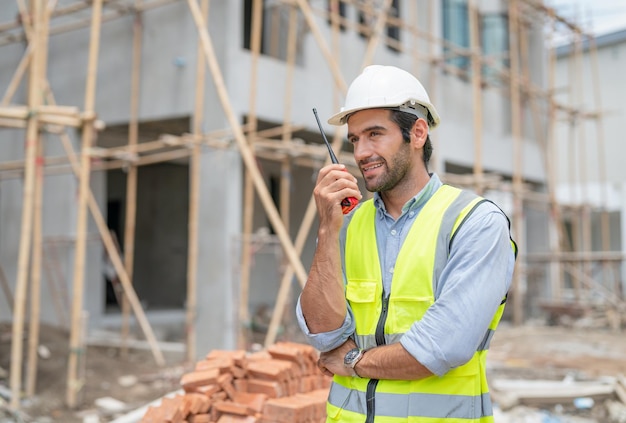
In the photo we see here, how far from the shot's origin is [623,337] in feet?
43.0

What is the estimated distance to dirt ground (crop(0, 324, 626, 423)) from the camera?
23.3ft

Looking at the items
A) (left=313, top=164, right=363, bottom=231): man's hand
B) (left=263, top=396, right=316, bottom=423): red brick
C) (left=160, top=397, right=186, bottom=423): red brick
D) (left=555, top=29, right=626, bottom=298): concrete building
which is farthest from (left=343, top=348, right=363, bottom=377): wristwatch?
(left=555, top=29, right=626, bottom=298): concrete building

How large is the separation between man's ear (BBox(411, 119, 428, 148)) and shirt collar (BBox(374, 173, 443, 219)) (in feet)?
0.43

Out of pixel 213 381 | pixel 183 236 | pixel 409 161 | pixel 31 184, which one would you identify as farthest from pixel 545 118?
pixel 409 161

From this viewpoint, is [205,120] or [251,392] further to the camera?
[205,120]

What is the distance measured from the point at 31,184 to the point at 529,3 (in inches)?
492

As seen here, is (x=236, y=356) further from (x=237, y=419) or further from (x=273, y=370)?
(x=237, y=419)

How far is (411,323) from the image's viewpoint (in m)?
2.05

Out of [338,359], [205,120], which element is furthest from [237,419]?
[205,120]

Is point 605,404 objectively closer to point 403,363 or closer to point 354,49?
point 403,363

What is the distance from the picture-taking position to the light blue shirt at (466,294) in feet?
6.24

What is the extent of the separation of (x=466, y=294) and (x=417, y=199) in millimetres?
401

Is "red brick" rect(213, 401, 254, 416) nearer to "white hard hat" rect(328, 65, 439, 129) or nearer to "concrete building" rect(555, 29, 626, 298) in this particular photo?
"white hard hat" rect(328, 65, 439, 129)

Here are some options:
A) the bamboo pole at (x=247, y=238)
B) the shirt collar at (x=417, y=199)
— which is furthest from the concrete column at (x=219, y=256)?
the shirt collar at (x=417, y=199)
